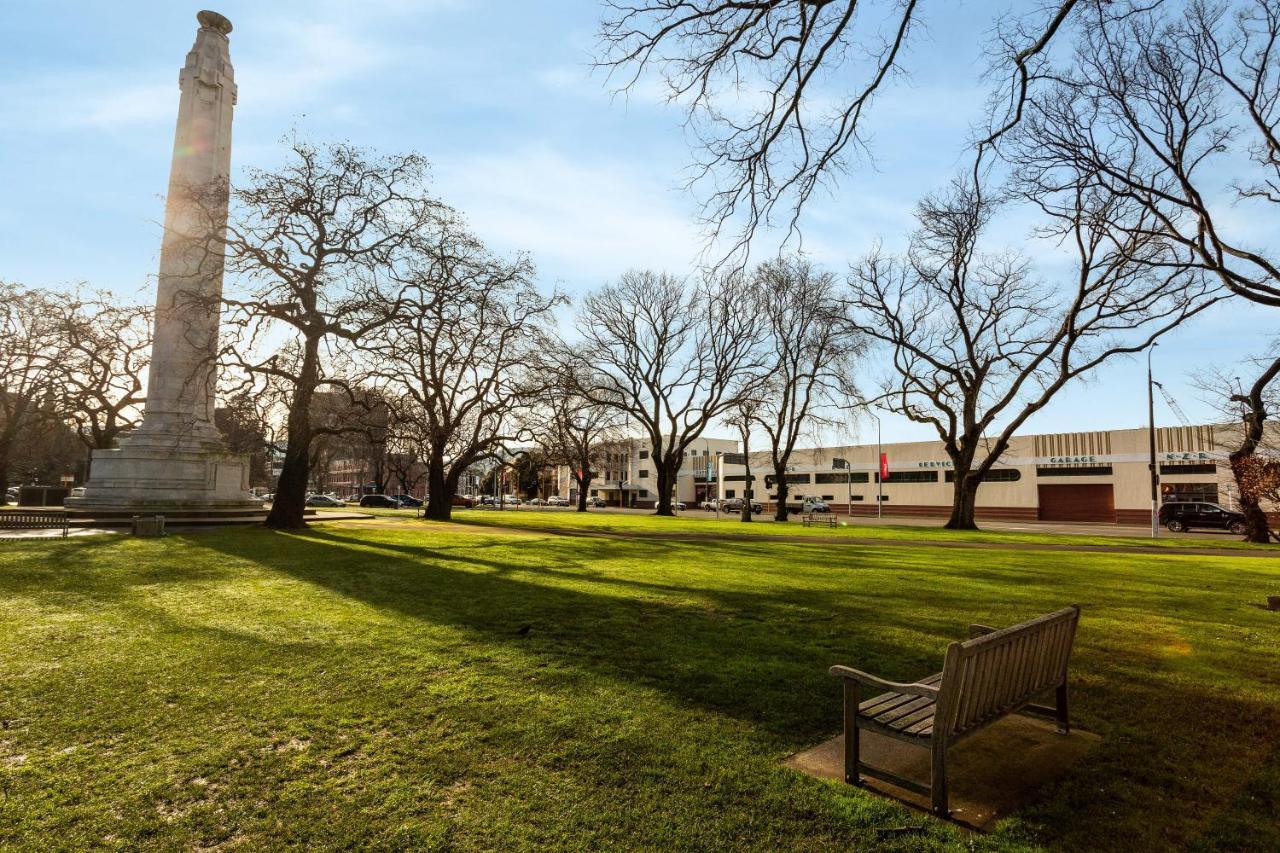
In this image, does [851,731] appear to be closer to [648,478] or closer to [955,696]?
[955,696]

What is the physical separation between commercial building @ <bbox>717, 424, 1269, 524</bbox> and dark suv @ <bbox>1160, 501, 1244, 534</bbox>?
143cm

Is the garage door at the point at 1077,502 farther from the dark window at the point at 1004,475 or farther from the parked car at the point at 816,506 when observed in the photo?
the parked car at the point at 816,506

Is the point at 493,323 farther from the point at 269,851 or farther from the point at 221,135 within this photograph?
the point at 269,851

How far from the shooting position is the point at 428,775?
3.80 m

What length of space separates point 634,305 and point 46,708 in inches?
1751

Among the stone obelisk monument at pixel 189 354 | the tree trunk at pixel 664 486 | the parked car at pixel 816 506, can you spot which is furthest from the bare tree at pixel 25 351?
the parked car at pixel 816 506

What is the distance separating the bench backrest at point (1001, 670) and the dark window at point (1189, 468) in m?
56.7

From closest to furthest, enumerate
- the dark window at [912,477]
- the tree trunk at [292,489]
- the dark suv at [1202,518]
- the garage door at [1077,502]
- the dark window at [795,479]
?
the tree trunk at [292,489] → the dark suv at [1202,518] → the garage door at [1077,502] → the dark window at [912,477] → the dark window at [795,479]

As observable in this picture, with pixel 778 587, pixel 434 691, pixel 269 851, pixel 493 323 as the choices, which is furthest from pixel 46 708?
pixel 493 323

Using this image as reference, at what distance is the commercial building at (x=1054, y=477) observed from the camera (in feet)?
158

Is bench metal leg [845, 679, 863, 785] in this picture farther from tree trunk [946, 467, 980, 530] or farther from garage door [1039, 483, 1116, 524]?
garage door [1039, 483, 1116, 524]

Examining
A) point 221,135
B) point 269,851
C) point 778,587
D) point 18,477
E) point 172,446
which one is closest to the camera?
point 269,851

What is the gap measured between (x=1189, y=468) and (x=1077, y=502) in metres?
7.76

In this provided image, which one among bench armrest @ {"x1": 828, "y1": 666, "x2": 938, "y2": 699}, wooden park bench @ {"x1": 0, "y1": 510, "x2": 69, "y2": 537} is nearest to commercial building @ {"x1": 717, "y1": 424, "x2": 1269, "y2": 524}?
wooden park bench @ {"x1": 0, "y1": 510, "x2": 69, "y2": 537}
